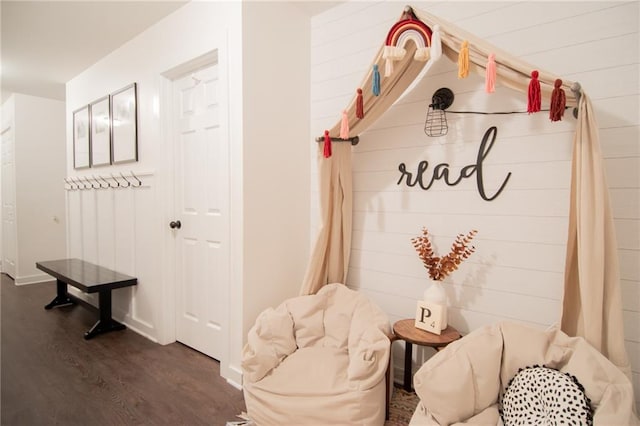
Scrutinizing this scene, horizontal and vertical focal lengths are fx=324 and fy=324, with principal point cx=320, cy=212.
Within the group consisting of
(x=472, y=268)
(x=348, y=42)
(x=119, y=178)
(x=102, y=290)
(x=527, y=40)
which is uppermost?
(x=348, y=42)

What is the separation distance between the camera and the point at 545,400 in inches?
50.0

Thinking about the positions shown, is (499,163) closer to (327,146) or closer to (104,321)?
(327,146)

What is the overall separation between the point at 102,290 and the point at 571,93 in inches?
144

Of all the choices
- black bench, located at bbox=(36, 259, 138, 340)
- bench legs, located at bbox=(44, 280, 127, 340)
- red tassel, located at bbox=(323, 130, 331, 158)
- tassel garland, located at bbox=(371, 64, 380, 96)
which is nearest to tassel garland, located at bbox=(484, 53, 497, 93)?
tassel garland, located at bbox=(371, 64, 380, 96)

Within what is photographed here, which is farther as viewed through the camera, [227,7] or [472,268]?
[227,7]

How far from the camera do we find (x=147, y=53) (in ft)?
9.58

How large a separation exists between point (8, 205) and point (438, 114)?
646 centimetres

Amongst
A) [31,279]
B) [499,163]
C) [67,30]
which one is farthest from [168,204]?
[31,279]

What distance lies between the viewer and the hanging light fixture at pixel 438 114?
77.7 inches

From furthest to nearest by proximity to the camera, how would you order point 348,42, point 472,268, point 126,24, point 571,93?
point 126,24, point 348,42, point 472,268, point 571,93

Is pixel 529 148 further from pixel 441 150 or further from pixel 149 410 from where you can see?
pixel 149 410

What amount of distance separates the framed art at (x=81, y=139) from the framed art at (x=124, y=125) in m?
0.70

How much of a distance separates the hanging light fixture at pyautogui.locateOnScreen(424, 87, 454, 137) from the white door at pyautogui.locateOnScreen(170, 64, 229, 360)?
54.4 inches

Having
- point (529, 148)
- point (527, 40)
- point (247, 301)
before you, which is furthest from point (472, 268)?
point (247, 301)
